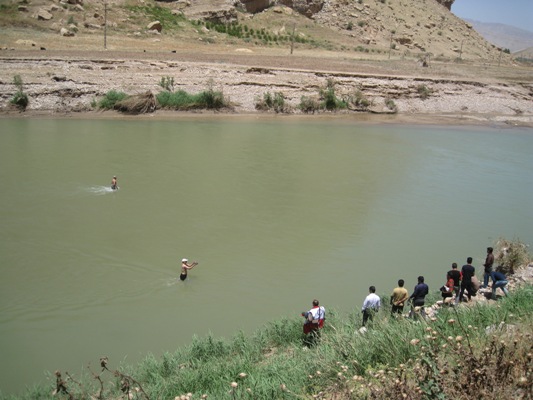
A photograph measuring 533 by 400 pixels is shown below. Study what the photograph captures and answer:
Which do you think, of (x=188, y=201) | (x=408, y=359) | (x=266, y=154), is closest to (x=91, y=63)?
(x=266, y=154)

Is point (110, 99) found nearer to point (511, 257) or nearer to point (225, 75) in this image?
point (225, 75)

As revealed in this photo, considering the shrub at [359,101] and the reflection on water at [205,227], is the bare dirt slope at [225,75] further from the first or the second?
the reflection on water at [205,227]

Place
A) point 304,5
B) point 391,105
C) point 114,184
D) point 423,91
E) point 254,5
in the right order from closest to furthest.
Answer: point 114,184 → point 391,105 → point 423,91 → point 254,5 → point 304,5

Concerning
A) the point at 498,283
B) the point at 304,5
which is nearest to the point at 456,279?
the point at 498,283

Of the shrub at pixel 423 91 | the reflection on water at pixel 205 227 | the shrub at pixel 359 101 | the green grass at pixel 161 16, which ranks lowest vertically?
the reflection on water at pixel 205 227

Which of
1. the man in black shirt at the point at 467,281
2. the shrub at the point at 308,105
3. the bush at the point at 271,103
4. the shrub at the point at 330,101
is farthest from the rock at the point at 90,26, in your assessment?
the man in black shirt at the point at 467,281

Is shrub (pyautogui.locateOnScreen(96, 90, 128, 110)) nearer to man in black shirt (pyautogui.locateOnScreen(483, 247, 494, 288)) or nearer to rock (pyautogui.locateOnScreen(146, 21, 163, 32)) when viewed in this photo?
rock (pyautogui.locateOnScreen(146, 21, 163, 32))

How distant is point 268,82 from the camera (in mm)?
32531

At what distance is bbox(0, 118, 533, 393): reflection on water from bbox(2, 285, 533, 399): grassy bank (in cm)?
114

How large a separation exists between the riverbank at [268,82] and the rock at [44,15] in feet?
29.2

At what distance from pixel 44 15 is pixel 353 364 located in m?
40.0

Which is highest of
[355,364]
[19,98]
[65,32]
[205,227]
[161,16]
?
[161,16]

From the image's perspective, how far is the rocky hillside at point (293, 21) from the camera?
38906mm

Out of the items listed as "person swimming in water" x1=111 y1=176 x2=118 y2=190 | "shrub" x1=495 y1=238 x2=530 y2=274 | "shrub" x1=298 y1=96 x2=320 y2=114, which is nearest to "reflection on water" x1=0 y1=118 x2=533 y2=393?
"person swimming in water" x1=111 y1=176 x2=118 y2=190
